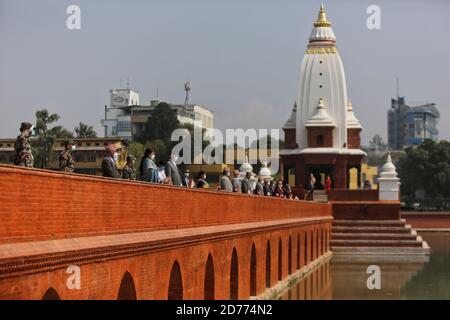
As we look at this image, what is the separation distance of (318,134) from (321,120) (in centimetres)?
83

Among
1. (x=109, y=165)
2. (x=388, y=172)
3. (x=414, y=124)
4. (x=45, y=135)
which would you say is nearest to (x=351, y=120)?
(x=388, y=172)

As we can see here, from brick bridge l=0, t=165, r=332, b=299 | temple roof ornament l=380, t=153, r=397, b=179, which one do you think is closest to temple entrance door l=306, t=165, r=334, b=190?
temple roof ornament l=380, t=153, r=397, b=179

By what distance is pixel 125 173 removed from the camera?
16.0 meters

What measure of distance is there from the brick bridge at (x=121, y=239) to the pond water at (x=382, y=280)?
7147 millimetres

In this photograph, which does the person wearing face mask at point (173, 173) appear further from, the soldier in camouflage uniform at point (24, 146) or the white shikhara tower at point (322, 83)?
the white shikhara tower at point (322, 83)

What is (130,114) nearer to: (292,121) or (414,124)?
(292,121)

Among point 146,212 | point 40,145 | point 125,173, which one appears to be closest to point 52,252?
point 146,212

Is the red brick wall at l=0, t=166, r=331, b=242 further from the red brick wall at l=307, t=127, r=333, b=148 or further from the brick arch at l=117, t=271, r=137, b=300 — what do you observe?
the red brick wall at l=307, t=127, r=333, b=148

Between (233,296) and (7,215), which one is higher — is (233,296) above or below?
below

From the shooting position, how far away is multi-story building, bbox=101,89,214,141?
8644 cm

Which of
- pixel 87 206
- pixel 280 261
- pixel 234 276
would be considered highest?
pixel 87 206

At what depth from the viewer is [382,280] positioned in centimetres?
3766
